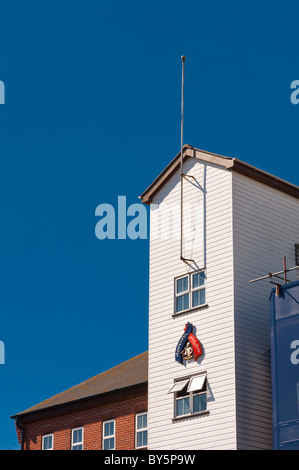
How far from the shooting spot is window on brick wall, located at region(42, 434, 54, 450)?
156ft

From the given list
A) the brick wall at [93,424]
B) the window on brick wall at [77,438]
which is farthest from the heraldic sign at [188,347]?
the window on brick wall at [77,438]

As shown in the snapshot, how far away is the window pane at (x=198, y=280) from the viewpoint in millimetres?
38469

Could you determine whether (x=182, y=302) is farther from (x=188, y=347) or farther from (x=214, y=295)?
(x=188, y=347)

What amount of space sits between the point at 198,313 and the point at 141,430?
8043mm

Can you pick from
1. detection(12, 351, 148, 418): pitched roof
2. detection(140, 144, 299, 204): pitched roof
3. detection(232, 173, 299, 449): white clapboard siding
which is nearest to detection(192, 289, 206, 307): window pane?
detection(232, 173, 299, 449): white clapboard siding

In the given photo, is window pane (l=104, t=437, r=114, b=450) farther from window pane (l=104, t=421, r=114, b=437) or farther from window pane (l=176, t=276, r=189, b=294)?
window pane (l=176, t=276, r=189, b=294)

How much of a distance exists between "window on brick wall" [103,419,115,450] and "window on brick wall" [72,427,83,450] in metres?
1.71

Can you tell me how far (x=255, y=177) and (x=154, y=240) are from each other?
5481mm

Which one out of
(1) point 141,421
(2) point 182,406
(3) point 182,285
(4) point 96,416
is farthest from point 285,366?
(4) point 96,416

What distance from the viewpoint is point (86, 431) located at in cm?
4572

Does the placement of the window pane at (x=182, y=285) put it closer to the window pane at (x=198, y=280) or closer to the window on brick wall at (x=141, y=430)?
the window pane at (x=198, y=280)

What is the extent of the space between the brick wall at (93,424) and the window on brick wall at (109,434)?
0.69 feet
